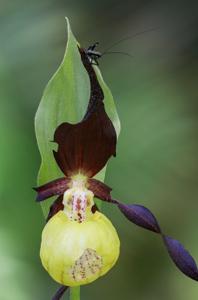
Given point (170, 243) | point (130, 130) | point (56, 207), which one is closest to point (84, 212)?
point (56, 207)

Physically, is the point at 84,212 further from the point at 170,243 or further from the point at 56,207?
the point at 170,243

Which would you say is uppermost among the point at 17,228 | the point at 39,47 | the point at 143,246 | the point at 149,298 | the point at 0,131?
the point at 39,47

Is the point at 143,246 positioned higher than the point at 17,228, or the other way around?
the point at 17,228

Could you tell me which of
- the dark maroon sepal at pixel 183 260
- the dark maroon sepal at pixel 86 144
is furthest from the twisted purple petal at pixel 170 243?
the dark maroon sepal at pixel 86 144

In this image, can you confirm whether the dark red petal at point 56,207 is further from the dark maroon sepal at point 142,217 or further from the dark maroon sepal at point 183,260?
the dark maroon sepal at point 183,260

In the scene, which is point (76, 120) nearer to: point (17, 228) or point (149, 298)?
point (17, 228)

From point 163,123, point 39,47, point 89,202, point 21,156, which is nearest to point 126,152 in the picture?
point 163,123

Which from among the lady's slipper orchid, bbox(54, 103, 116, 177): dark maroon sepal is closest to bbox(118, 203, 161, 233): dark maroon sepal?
the lady's slipper orchid

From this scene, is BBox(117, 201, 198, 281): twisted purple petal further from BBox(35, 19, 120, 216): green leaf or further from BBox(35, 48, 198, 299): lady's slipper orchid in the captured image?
BBox(35, 19, 120, 216): green leaf
